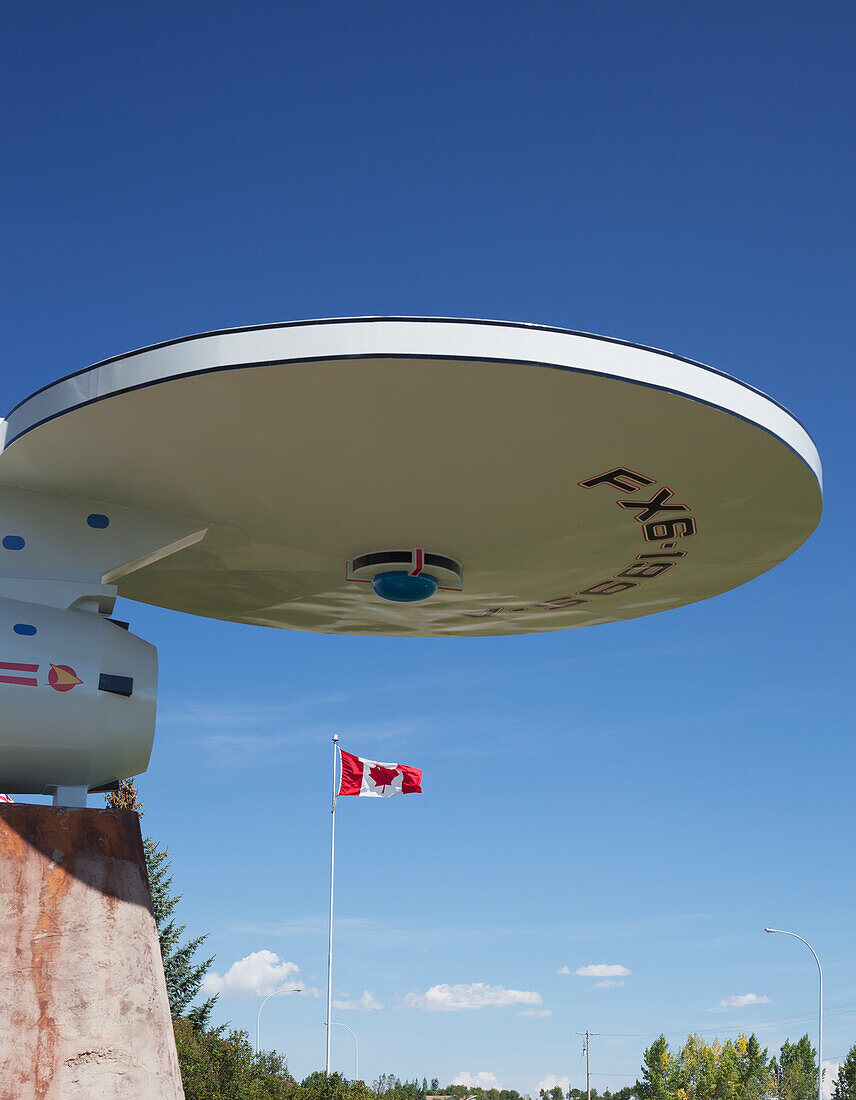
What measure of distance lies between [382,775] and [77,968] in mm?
21280

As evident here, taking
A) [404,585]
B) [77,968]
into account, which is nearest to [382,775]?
[404,585]

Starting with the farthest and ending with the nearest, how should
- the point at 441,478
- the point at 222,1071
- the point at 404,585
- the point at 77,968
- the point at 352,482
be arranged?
1. the point at 222,1071
2. the point at 404,585
3. the point at 352,482
4. the point at 441,478
5. the point at 77,968

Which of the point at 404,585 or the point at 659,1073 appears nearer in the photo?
the point at 404,585

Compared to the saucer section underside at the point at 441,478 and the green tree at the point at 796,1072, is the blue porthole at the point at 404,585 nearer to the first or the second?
the saucer section underside at the point at 441,478

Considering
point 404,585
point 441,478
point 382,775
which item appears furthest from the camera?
point 382,775

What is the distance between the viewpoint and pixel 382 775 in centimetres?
3238

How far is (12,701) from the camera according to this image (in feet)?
39.4

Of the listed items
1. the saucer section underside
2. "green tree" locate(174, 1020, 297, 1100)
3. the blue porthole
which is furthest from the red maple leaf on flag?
the blue porthole

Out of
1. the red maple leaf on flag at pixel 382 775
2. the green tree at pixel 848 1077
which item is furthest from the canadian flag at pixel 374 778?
the green tree at pixel 848 1077

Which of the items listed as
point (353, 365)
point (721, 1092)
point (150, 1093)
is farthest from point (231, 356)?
point (721, 1092)

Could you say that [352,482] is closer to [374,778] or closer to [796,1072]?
[374,778]

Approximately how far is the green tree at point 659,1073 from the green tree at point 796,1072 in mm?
6577

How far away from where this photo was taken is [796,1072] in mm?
71125

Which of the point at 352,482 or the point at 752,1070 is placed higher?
the point at 352,482
